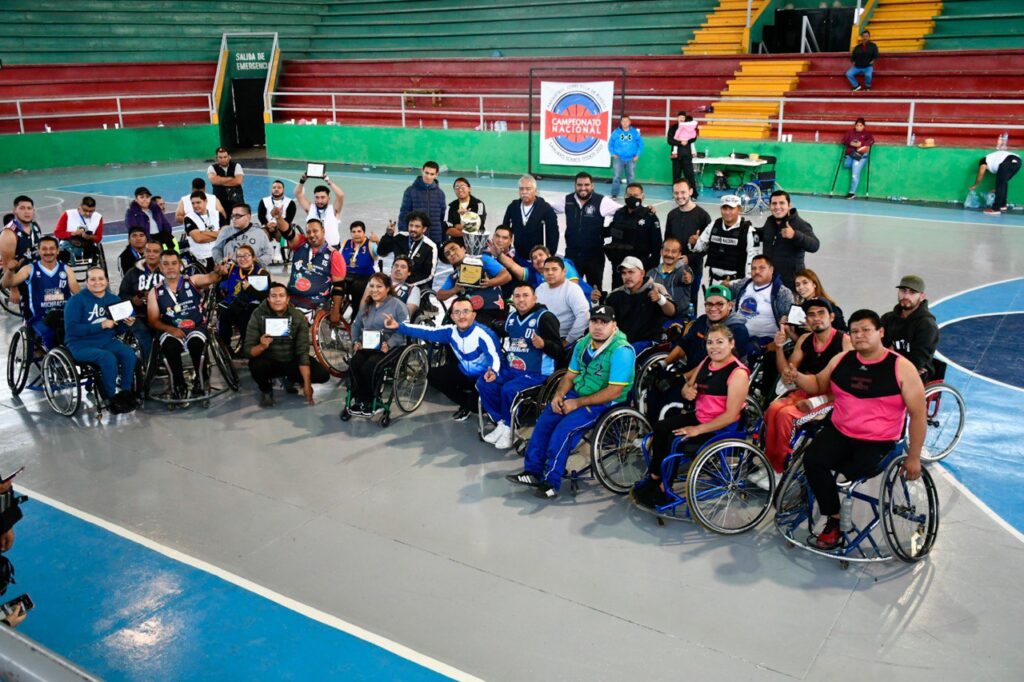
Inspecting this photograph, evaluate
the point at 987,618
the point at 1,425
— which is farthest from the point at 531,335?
the point at 1,425

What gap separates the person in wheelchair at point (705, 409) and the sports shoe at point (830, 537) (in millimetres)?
856

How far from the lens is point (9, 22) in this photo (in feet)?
84.5

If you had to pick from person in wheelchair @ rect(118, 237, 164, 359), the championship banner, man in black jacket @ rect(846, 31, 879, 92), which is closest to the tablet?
person in wheelchair @ rect(118, 237, 164, 359)

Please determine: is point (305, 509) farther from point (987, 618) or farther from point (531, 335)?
point (987, 618)

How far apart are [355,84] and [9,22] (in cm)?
993

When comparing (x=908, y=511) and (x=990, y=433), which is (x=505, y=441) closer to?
(x=908, y=511)

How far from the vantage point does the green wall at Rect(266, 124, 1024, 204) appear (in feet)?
59.8

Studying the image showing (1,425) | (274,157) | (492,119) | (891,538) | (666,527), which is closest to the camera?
(891,538)

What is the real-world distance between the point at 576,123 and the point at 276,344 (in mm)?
14795

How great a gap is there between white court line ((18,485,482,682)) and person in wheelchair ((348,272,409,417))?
7.66ft

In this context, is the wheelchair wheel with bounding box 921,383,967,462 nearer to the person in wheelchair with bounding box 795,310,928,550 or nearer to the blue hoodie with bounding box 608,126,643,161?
the person in wheelchair with bounding box 795,310,928,550

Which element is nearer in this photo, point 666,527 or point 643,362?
point 666,527

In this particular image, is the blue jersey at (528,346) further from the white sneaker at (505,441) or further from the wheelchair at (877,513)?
the wheelchair at (877,513)

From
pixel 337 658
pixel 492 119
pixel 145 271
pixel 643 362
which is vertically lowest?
pixel 337 658
